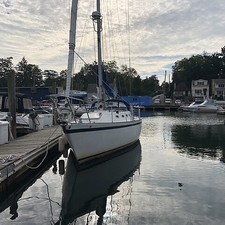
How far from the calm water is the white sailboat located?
77cm

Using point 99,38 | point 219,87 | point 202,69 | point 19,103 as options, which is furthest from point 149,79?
point 99,38

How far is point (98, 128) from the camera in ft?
46.5

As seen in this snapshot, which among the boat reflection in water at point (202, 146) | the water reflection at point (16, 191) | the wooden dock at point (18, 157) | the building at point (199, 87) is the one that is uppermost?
the building at point (199, 87)

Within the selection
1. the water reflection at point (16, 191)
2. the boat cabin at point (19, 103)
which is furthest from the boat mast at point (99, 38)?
the boat cabin at point (19, 103)

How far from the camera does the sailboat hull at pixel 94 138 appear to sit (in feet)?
43.4

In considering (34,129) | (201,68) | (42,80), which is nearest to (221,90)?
(201,68)

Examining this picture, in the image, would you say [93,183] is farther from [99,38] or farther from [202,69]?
[202,69]

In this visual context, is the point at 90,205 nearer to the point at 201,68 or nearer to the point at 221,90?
the point at 221,90

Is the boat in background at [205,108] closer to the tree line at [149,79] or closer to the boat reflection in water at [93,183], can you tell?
the tree line at [149,79]

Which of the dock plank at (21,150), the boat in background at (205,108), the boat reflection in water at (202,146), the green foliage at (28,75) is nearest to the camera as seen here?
the dock plank at (21,150)

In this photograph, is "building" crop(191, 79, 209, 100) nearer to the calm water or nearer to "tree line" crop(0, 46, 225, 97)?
"tree line" crop(0, 46, 225, 97)

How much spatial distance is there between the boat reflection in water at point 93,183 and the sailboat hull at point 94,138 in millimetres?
586

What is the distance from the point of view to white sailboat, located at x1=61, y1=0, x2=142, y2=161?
525 inches

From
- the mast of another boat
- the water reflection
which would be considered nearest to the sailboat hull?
the water reflection
